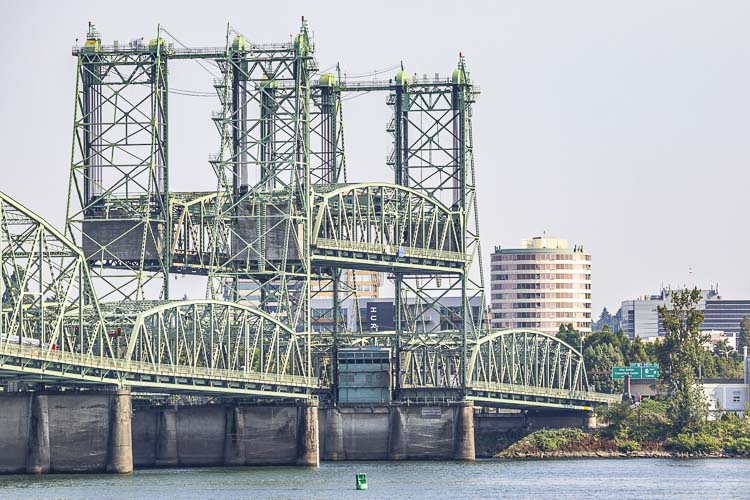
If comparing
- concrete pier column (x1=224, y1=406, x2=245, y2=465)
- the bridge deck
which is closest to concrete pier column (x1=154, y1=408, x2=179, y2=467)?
concrete pier column (x1=224, y1=406, x2=245, y2=465)

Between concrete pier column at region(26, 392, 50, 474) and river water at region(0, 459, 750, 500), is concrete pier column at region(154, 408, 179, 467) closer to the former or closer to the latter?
river water at region(0, 459, 750, 500)

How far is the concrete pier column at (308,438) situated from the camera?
19288 cm

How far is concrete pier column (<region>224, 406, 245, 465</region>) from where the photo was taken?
194 meters

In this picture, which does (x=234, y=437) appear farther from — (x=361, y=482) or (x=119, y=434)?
(x=361, y=482)

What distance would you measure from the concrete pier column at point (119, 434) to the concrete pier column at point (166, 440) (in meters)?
21.9

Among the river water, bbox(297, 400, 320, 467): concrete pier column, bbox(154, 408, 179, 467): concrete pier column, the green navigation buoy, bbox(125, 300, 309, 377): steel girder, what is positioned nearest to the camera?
the river water

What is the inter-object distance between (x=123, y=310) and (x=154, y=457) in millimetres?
18474

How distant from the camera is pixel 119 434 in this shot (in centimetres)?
17162

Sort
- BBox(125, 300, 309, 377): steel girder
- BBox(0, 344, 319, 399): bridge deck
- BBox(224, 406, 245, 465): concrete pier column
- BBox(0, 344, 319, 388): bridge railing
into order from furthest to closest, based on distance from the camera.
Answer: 1. BBox(224, 406, 245, 465): concrete pier column
2. BBox(125, 300, 309, 377): steel girder
3. BBox(0, 344, 319, 399): bridge deck
4. BBox(0, 344, 319, 388): bridge railing

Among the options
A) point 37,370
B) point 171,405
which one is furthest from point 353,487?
point 171,405

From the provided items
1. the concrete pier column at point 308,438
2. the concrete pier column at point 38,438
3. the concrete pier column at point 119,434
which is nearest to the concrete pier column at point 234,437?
the concrete pier column at point 308,438

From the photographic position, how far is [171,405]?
199 meters

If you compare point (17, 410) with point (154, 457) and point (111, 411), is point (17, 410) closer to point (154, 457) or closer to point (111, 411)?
point (111, 411)

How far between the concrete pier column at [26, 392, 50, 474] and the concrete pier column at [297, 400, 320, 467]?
28638 millimetres
